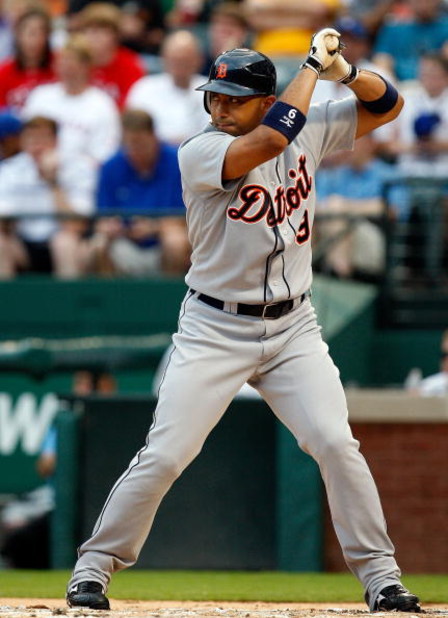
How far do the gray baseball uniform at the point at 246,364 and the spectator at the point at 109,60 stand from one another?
6.23 m

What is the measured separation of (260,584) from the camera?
21.3 feet

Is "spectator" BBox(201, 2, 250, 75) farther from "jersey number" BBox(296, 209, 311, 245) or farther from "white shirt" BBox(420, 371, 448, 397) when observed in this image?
"jersey number" BBox(296, 209, 311, 245)

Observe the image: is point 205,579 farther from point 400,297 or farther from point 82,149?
point 82,149

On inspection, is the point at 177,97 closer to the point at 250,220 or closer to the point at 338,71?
the point at 338,71

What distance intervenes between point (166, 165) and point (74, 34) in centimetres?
242

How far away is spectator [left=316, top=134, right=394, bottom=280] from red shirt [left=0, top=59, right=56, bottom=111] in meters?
2.43

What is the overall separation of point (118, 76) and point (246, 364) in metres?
6.61

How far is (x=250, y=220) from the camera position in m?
4.48

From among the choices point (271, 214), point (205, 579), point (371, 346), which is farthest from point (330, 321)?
point (271, 214)

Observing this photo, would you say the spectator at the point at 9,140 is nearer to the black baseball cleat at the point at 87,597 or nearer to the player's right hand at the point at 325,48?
the player's right hand at the point at 325,48

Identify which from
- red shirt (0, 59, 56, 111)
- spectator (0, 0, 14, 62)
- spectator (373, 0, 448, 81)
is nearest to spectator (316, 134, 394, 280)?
spectator (373, 0, 448, 81)

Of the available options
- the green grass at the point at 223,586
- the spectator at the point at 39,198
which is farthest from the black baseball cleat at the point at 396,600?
the spectator at the point at 39,198

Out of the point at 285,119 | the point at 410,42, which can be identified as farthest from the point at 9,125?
the point at 285,119

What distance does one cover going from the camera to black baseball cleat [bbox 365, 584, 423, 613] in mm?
4441
